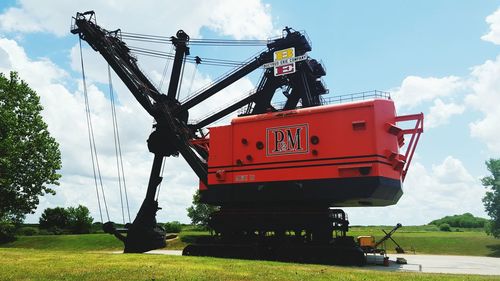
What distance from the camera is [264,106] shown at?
29.5 metres

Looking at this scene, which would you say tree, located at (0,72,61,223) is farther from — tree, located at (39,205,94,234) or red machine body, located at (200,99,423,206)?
tree, located at (39,205,94,234)

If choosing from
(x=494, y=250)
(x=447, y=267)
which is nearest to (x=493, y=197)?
(x=494, y=250)

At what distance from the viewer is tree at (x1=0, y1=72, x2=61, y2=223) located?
92.2 feet

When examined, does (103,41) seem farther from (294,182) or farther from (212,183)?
(294,182)

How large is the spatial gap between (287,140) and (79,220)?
162ft

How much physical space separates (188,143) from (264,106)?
257 inches

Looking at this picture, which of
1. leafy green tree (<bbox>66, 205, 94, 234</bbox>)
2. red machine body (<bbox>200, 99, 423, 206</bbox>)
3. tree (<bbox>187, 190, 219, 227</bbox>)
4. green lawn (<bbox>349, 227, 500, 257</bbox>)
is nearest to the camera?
red machine body (<bbox>200, 99, 423, 206</bbox>)

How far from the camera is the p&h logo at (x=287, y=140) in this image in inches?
781

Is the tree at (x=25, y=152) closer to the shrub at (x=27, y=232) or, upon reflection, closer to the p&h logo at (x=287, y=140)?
the p&h logo at (x=287, y=140)

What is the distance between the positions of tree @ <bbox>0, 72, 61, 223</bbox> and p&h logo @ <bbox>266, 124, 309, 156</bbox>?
18344mm

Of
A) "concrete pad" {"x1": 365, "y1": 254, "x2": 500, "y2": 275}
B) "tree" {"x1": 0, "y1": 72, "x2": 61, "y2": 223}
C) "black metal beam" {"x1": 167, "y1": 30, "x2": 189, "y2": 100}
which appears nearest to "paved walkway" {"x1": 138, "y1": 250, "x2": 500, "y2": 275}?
"concrete pad" {"x1": 365, "y1": 254, "x2": 500, "y2": 275}

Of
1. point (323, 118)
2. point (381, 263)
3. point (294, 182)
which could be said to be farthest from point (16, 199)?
point (381, 263)

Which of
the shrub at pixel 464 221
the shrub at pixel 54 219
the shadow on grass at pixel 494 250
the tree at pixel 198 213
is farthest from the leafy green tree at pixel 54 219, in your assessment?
the shrub at pixel 464 221

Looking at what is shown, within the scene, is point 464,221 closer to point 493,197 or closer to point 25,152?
point 493,197
